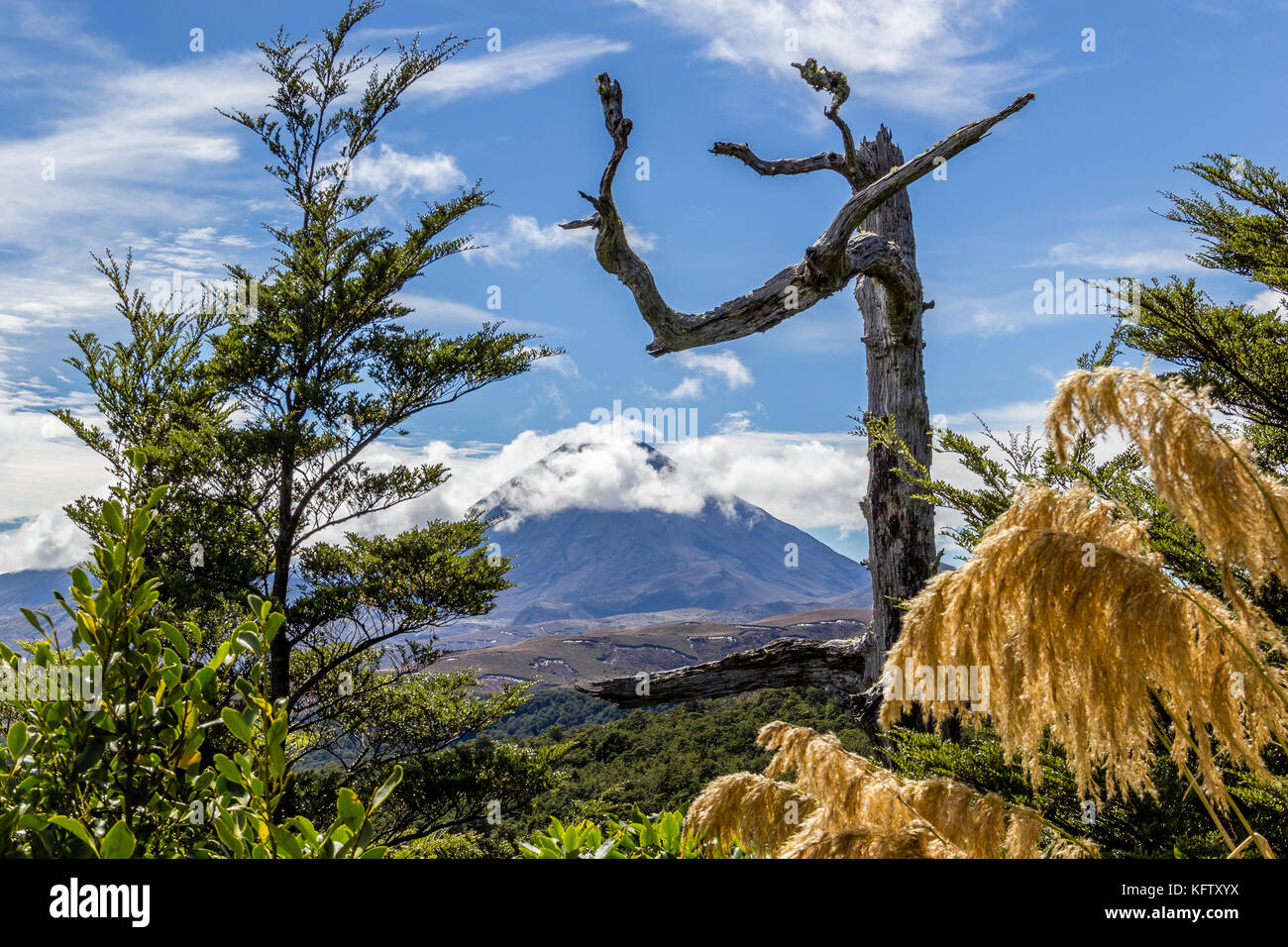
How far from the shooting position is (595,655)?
124500 millimetres

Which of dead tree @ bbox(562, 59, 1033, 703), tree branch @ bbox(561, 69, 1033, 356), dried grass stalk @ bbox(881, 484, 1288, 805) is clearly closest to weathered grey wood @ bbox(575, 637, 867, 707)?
dead tree @ bbox(562, 59, 1033, 703)

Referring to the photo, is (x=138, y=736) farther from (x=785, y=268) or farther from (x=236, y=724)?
(x=785, y=268)

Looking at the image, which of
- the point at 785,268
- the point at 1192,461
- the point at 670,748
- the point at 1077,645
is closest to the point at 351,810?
the point at 1077,645

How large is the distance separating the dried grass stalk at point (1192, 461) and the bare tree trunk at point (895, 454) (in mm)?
4341

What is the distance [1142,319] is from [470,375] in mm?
6905

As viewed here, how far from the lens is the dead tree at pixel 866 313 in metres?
5.27

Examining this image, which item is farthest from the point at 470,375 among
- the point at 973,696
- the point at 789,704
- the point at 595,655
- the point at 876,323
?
the point at 595,655

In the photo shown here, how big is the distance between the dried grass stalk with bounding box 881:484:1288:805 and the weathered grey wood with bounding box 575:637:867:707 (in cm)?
451

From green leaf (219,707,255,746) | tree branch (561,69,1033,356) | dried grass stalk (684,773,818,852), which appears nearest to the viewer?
green leaf (219,707,255,746)

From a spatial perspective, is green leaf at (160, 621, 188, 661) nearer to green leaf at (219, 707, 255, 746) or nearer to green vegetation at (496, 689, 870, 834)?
green leaf at (219, 707, 255, 746)

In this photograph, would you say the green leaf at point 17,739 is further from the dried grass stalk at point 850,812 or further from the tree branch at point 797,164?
the tree branch at point 797,164

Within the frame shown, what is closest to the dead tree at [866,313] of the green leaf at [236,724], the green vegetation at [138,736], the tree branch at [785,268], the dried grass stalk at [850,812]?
the tree branch at [785,268]

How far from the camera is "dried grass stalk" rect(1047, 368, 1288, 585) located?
1473 mm
